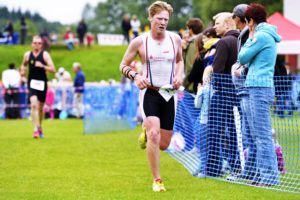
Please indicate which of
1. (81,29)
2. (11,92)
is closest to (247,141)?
(11,92)

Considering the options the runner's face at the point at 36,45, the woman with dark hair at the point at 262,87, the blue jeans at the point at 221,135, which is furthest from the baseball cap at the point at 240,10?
the runner's face at the point at 36,45

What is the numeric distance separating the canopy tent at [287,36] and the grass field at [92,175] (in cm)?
295

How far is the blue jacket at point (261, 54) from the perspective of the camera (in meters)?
8.91

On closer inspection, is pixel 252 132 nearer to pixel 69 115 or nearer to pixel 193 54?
pixel 193 54

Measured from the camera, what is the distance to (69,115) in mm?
27844

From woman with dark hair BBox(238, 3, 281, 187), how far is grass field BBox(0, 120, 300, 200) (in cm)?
37

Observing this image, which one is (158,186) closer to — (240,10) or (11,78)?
(240,10)

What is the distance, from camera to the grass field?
27.4 ft

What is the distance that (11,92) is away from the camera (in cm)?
2700

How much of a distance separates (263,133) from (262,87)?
54 cm

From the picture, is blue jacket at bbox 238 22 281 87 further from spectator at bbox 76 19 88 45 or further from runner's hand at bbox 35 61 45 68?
spectator at bbox 76 19 88 45

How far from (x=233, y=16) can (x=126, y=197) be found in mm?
3030

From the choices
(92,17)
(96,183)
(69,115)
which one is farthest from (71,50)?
(92,17)

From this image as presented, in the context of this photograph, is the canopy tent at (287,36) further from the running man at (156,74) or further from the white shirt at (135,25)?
the white shirt at (135,25)
